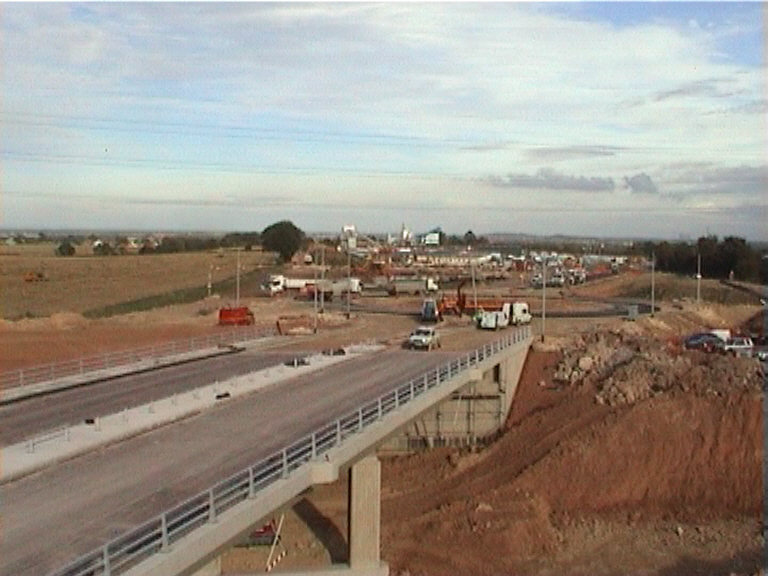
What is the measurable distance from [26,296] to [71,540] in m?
91.4

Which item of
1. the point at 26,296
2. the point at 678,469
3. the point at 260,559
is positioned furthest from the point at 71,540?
the point at 26,296

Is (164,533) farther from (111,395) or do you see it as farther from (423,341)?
(423,341)

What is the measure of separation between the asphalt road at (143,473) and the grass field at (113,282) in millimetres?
54791

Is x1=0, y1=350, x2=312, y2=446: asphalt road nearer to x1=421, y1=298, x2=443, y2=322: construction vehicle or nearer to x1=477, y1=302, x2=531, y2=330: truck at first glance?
x1=477, y1=302, x2=531, y2=330: truck

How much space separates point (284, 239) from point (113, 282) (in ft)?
124

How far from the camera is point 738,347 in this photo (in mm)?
57031

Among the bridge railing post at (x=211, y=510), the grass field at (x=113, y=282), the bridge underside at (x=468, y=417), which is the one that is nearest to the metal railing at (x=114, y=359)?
the bridge underside at (x=468, y=417)

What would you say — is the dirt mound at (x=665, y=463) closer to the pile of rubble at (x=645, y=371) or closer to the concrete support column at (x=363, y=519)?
the pile of rubble at (x=645, y=371)

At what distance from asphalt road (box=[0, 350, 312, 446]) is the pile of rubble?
48.7 ft

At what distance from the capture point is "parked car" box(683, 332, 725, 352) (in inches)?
2267

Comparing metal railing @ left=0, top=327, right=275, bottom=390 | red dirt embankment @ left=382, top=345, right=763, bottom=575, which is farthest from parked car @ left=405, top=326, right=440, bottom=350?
metal railing @ left=0, top=327, right=275, bottom=390

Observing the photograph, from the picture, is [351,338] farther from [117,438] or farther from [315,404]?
[117,438]

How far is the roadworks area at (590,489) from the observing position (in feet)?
110

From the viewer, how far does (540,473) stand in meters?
39.3
